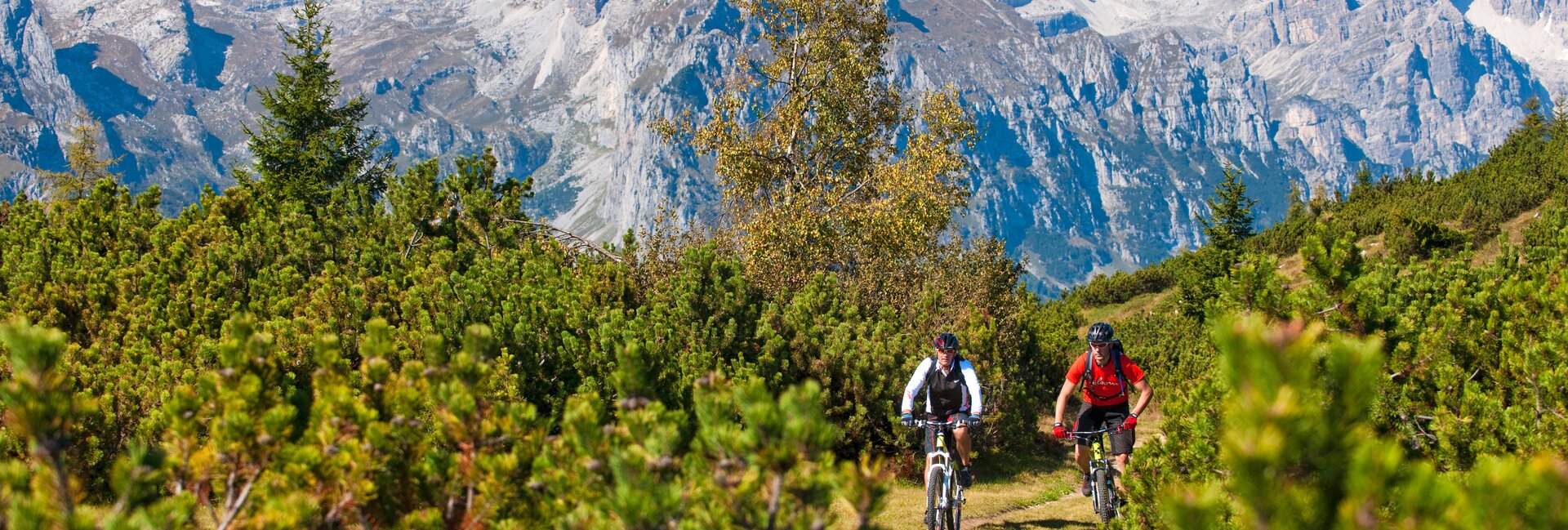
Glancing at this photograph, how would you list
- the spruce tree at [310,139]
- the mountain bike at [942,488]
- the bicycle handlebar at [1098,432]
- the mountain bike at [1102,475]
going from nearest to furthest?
the mountain bike at [942,488], the bicycle handlebar at [1098,432], the mountain bike at [1102,475], the spruce tree at [310,139]

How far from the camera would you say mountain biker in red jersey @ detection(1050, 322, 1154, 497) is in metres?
9.51

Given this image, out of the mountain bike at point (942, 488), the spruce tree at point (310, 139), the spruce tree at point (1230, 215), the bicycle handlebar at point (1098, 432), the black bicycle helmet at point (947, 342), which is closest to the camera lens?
the mountain bike at point (942, 488)

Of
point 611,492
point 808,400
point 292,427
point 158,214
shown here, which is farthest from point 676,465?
point 158,214

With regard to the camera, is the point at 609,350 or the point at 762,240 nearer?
the point at 609,350

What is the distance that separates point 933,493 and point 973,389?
1.14 metres

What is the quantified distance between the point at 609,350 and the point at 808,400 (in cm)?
741

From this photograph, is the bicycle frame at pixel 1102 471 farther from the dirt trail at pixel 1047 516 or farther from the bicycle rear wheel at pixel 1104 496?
the dirt trail at pixel 1047 516

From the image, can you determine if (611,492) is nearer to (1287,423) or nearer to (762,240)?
(1287,423)

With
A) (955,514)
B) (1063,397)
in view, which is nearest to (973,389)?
(1063,397)

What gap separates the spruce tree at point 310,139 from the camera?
2627 cm

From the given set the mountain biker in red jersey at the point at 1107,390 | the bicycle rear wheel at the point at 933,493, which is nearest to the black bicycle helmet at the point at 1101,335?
the mountain biker in red jersey at the point at 1107,390

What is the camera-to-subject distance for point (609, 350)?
10305 millimetres

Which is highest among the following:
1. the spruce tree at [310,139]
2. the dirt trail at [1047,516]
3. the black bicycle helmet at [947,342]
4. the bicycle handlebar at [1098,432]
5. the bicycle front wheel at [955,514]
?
the spruce tree at [310,139]

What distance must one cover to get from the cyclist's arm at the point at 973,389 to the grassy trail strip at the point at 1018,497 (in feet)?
4.56
